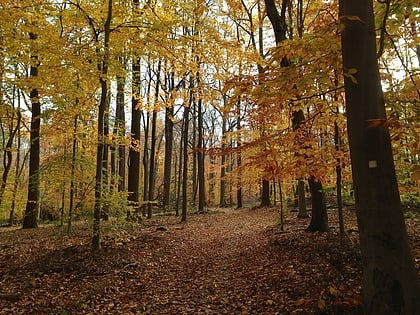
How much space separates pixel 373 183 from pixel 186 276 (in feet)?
16.0

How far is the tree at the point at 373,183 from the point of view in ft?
11.3

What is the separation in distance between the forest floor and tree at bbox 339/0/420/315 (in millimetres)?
713

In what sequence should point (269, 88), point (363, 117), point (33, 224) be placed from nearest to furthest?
point (363, 117) → point (269, 88) → point (33, 224)

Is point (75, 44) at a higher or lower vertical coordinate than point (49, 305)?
higher

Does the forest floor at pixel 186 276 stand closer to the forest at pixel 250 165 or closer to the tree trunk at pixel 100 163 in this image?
the forest at pixel 250 165

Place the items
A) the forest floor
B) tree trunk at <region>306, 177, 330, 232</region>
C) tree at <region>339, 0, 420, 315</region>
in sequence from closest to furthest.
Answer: tree at <region>339, 0, 420, 315</region> < the forest floor < tree trunk at <region>306, 177, 330, 232</region>

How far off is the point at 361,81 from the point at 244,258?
5685 mm

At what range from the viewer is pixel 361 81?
12.1 feet

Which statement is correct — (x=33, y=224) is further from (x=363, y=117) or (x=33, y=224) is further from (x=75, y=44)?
(x=363, y=117)

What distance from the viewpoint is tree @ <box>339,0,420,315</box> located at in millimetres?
3441

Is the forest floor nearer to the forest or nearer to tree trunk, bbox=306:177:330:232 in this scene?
the forest

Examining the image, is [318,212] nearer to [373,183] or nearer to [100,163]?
[100,163]

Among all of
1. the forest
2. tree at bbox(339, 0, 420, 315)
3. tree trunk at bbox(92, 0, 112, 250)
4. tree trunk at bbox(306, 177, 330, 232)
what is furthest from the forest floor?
tree at bbox(339, 0, 420, 315)

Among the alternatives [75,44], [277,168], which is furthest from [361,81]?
[75,44]
